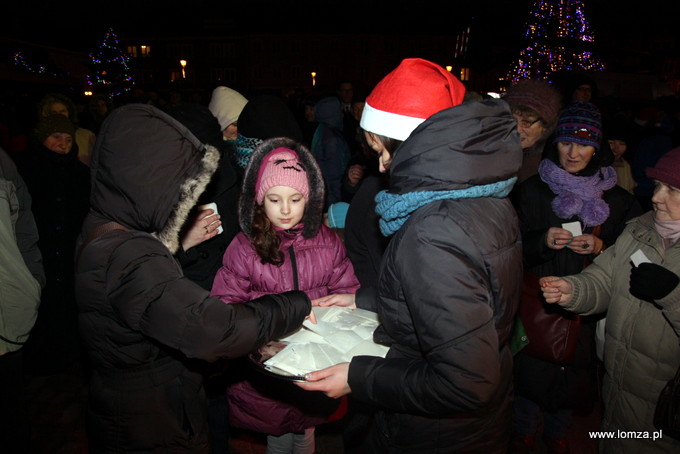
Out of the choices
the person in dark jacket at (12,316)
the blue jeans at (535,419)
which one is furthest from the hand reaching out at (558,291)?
the person in dark jacket at (12,316)

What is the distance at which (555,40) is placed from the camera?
15.2 meters

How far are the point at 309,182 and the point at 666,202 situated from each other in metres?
2.10

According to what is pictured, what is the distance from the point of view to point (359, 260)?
3.04 meters

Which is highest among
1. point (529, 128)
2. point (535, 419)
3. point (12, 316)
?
point (529, 128)

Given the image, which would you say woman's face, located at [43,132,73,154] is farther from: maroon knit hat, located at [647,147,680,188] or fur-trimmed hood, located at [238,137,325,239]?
maroon knit hat, located at [647,147,680,188]

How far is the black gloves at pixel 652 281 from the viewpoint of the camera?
7.21 feet

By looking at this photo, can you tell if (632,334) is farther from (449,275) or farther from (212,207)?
(212,207)

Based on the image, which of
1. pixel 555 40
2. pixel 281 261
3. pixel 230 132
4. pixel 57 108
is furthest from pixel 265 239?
pixel 555 40

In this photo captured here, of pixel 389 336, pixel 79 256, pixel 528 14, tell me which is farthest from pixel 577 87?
pixel 528 14

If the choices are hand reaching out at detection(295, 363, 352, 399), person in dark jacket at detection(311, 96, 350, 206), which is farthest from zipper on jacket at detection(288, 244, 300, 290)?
person in dark jacket at detection(311, 96, 350, 206)

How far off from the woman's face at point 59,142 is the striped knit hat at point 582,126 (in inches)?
186

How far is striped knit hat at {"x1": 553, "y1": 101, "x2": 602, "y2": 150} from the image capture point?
10.5 feet

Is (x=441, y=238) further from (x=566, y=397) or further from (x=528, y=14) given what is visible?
(x=528, y=14)

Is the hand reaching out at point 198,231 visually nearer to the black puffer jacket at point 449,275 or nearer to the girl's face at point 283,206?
the girl's face at point 283,206
